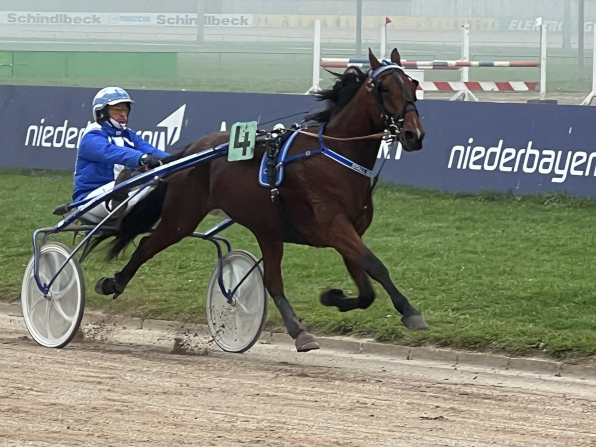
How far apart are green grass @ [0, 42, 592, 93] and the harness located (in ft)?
62.6

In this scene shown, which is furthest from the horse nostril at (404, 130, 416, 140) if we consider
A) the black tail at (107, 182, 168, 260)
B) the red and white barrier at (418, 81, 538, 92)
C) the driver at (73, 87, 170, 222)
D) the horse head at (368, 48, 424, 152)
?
the red and white barrier at (418, 81, 538, 92)

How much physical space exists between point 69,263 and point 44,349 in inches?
23.1

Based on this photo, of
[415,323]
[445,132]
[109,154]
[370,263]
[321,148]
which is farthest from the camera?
[445,132]

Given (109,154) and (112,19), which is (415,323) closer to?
(109,154)

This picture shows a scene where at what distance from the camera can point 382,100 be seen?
6.32 metres

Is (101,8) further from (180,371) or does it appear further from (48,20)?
(180,371)

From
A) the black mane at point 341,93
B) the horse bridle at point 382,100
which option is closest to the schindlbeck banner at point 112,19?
the black mane at point 341,93

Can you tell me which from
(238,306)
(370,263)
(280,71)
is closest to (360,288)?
(370,263)

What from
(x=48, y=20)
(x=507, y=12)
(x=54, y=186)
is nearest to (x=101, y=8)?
(x=48, y=20)

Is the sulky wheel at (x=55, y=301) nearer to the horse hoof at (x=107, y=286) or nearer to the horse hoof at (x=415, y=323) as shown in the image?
the horse hoof at (x=107, y=286)

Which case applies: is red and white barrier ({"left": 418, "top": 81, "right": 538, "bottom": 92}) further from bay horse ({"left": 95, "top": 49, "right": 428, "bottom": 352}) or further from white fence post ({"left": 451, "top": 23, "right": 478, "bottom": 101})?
bay horse ({"left": 95, "top": 49, "right": 428, "bottom": 352})

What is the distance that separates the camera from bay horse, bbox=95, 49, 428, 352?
6.25 metres

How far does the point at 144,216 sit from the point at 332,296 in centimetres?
151

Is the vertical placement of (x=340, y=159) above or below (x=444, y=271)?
above
